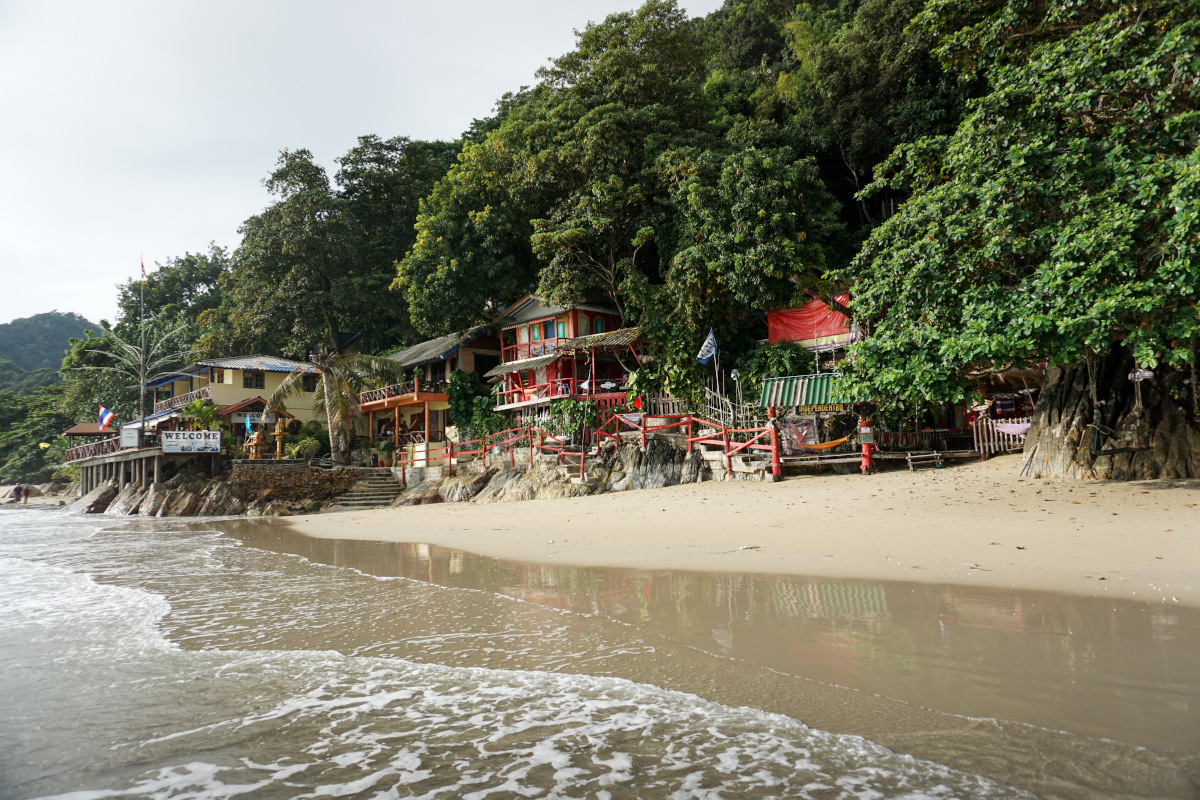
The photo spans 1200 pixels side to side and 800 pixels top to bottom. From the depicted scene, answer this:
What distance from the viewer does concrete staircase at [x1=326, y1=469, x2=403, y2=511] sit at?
2612 cm

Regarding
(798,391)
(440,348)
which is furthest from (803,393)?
(440,348)

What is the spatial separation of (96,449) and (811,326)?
36605 millimetres

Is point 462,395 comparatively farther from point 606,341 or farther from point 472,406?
point 606,341

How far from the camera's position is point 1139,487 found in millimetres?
10617

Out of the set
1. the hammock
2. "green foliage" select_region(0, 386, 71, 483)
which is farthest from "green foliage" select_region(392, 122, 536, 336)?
"green foliage" select_region(0, 386, 71, 483)

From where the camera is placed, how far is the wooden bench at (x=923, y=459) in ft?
53.3

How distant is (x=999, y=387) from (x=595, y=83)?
19.4 meters

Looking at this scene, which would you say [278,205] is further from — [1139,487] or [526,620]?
[1139,487]

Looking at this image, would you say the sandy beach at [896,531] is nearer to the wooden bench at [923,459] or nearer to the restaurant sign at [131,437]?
the wooden bench at [923,459]

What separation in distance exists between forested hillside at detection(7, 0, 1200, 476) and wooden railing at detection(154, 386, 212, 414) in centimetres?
364

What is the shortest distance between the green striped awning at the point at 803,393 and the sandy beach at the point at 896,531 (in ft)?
8.86

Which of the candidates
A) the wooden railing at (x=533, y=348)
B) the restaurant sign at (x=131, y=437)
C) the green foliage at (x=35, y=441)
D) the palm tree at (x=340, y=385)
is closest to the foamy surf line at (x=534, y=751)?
the wooden railing at (x=533, y=348)

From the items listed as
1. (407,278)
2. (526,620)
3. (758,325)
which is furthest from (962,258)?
(407,278)

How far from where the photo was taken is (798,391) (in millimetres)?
18328
